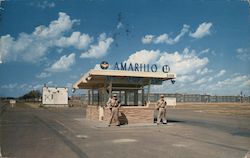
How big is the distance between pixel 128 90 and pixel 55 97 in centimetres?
4035

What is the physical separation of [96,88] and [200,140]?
45.1 ft

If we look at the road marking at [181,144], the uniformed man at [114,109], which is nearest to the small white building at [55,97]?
the uniformed man at [114,109]

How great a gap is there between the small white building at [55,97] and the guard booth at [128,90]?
36889 mm

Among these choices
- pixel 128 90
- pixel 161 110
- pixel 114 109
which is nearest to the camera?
pixel 114 109

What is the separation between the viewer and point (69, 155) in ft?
33.3

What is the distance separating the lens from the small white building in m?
59.8

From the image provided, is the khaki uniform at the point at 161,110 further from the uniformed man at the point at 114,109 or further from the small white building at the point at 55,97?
the small white building at the point at 55,97

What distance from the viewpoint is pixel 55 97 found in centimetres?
6094

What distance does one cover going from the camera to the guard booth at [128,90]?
21.0 metres

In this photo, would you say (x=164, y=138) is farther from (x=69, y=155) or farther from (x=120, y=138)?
(x=69, y=155)

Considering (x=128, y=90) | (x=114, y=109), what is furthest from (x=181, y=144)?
(x=128, y=90)

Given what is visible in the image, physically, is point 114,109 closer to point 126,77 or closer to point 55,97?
point 126,77

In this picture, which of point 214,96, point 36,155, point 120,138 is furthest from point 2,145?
point 214,96

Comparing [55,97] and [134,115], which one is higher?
[55,97]
